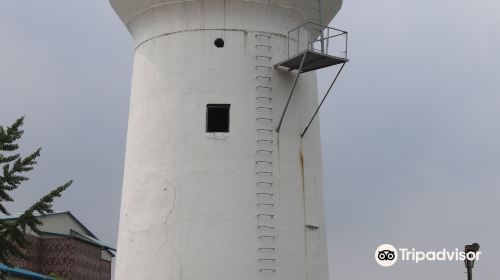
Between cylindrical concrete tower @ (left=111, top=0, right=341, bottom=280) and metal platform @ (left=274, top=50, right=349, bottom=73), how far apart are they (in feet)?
1.04

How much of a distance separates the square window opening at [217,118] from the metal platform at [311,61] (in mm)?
1536

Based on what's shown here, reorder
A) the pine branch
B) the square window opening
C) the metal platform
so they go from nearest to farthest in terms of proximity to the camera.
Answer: the pine branch, the metal platform, the square window opening

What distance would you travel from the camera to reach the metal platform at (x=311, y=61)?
15054mm

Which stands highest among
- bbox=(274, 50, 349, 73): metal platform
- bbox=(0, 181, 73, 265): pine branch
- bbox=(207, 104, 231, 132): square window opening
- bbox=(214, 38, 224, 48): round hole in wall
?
bbox=(214, 38, 224, 48): round hole in wall

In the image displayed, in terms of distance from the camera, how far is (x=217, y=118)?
15.4m

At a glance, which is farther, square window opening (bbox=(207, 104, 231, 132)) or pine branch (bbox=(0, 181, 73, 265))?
square window opening (bbox=(207, 104, 231, 132))

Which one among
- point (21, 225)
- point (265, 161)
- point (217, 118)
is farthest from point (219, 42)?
point (21, 225)

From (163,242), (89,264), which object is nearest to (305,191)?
(163,242)

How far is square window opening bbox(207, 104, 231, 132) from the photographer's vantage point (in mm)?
15336

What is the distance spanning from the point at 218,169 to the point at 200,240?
4.91 feet

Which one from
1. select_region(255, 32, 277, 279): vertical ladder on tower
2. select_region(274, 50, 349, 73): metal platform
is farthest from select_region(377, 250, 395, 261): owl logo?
select_region(274, 50, 349, 73): metal platform

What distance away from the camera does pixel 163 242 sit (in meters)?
14.8

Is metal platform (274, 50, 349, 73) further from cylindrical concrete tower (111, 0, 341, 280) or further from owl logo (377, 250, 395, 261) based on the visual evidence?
owl logo (377, 250, 395, 261)

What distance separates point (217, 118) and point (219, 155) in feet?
3.04
